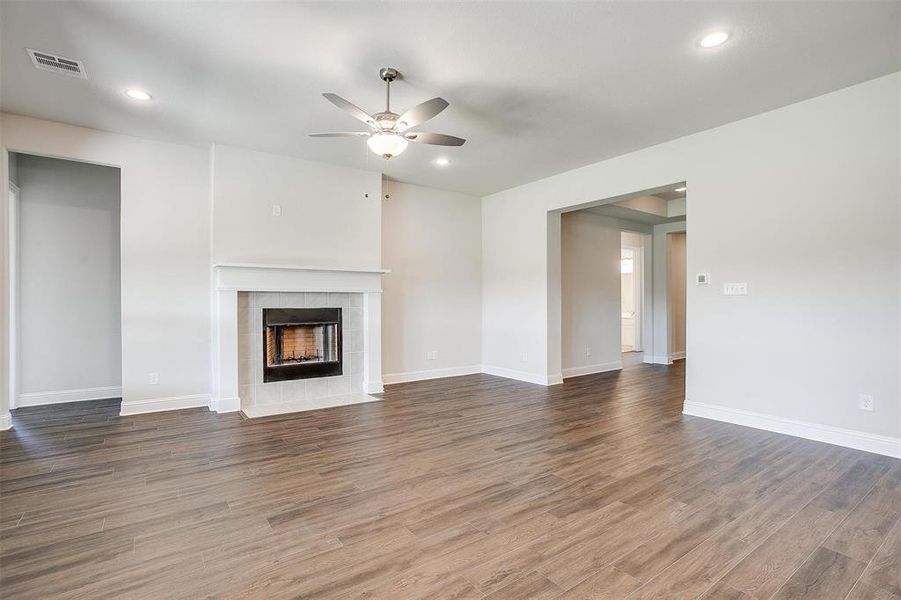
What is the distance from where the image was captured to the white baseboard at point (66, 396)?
478 cm

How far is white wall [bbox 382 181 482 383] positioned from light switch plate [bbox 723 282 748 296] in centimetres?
360

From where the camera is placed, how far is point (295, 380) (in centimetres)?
512

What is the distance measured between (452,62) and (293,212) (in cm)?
285

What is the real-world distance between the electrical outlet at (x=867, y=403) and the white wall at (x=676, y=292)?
15.5ft

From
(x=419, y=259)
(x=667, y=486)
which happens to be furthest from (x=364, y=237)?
(x=667, y=486)

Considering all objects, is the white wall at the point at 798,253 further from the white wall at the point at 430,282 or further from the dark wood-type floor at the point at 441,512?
the white wall at the point at 430,282

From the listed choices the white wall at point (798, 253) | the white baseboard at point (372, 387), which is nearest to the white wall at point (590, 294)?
the white wall at point (798, 253)

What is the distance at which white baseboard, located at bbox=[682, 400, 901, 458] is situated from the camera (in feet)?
10.7

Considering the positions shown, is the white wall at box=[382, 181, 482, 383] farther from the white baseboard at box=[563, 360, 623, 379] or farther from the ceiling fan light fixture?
the ceiling fan light fixture

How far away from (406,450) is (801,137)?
13.6 ft

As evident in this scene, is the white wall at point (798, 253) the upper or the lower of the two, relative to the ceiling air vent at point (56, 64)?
lower

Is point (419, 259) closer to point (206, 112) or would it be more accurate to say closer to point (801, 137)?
point (206, 112)

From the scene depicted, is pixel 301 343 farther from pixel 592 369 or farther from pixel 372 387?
pixel 592 369

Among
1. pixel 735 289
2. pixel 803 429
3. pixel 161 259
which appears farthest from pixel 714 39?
pixel 161 259
